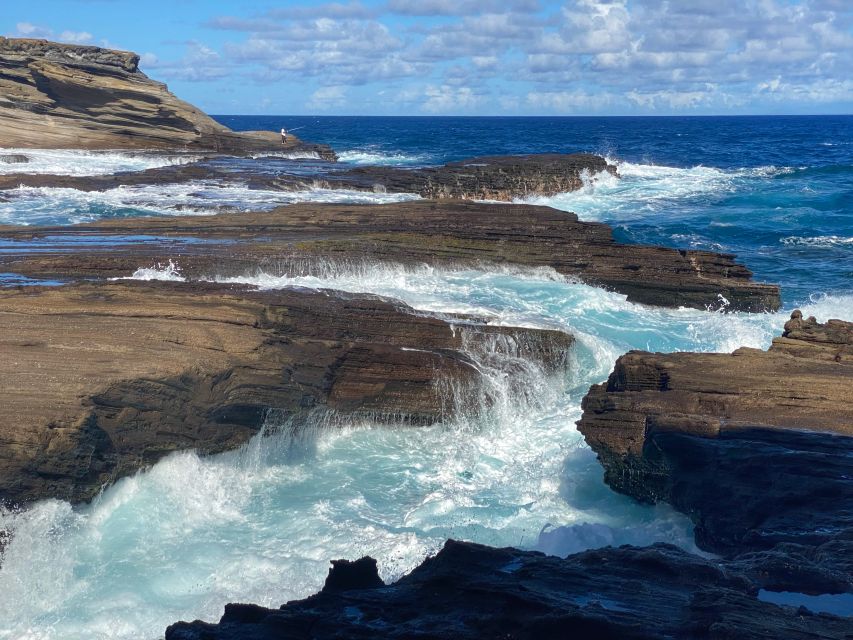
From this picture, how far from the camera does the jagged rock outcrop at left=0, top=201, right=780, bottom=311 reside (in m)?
14.4

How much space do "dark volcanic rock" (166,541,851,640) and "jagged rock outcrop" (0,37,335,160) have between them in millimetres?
37753

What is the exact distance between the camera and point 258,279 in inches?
562

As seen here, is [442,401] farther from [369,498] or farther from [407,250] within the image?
[407,250]

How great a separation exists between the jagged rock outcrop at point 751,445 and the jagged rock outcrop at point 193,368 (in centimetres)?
229

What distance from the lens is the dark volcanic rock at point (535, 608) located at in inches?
177

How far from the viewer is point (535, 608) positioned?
4.69m

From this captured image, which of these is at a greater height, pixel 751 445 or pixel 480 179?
pixel 480 179

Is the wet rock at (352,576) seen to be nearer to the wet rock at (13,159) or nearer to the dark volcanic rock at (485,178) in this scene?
the dark volcanic rock at (485,178)

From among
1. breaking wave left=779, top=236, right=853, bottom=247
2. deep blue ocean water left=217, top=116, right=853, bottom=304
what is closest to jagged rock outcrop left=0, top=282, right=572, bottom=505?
deep blue ocean water left=217, top=116, right=853, bottom=304

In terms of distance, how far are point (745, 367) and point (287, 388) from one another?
15.7ft

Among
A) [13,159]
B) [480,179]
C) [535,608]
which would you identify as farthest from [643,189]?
[535,608]

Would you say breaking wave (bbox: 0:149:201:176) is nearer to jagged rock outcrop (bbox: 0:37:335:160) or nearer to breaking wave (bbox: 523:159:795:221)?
jagged rock outcrop (bbox: 0:37:335:160)

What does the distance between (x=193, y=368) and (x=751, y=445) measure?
5.28m

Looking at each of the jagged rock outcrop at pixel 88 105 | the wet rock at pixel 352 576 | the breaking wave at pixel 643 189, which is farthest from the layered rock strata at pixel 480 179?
the wet rock at pixel 352 576
